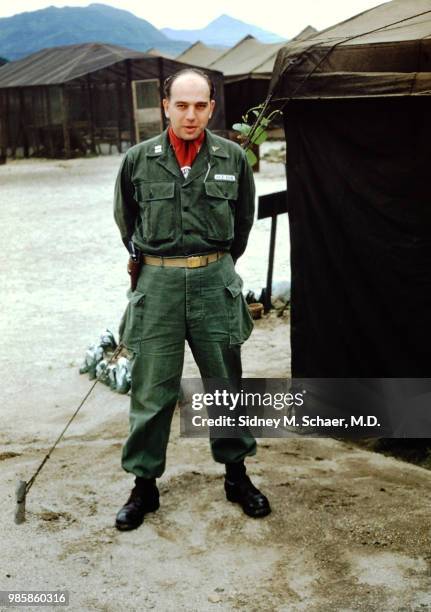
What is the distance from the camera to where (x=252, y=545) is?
350cm

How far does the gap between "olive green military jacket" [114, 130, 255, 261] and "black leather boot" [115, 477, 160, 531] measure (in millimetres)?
1092

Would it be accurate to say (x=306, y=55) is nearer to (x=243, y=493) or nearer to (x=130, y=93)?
(x=243, y=493)

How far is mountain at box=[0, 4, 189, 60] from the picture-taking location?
69.6 metres

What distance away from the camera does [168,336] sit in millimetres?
3586

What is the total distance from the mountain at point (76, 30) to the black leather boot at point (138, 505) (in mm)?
64960

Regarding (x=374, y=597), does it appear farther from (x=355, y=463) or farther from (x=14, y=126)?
(x=14, y=126)

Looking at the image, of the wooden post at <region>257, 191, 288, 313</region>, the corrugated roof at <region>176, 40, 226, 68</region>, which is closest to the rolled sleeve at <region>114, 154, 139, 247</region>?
the wooden post at <region>257, 191, 288, 313</region>

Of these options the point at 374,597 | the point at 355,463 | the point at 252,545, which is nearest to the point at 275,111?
the point at 355,463

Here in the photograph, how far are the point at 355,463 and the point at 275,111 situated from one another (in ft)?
6.52

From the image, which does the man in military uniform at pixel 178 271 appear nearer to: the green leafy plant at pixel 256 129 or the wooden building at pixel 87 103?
the green leafy plant at pixel 256 129

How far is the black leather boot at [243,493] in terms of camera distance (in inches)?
147

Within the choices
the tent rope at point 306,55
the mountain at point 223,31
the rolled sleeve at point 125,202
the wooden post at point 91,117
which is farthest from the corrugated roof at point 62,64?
the mountain at point 223,31

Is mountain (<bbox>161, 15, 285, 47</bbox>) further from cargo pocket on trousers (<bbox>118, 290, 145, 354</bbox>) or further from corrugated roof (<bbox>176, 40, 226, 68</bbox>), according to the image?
cargo pocket on trousers (<bbox>118, 290, 145, 354</bbox>)

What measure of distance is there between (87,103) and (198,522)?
23144 mm
